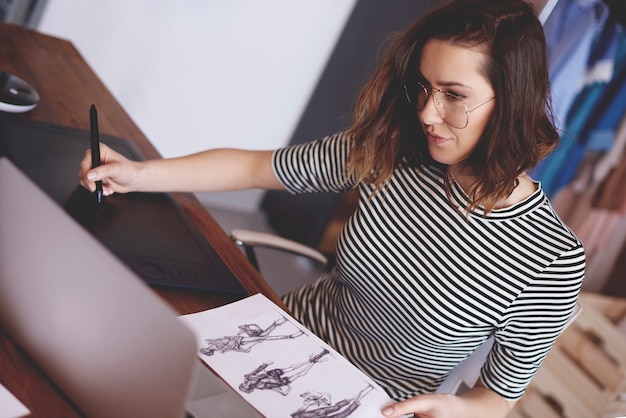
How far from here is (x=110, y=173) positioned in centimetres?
114

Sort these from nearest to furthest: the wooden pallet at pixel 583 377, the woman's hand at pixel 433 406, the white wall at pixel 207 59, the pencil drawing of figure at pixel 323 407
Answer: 1. the pencil drawing of figure at pixel 323 407
2. the woman's hand at pixel 433 406
3. the wooden pallet at pixel 583 377
4. the white wall at pixel 207 59

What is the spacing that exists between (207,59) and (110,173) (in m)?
1.95

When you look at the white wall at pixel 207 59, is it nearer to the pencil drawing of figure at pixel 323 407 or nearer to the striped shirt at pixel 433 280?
the striped shirt at pixel 433 280

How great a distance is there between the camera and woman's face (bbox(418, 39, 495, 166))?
3.49ft

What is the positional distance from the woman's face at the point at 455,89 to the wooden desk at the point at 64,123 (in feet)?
1.29

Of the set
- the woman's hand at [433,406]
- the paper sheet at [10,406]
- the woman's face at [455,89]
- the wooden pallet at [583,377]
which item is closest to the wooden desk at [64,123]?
the paper sheet at [10,406]

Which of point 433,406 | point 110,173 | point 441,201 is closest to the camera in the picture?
point 433,406

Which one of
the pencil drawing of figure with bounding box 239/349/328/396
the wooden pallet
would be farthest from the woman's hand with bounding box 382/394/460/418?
the wooden pallet

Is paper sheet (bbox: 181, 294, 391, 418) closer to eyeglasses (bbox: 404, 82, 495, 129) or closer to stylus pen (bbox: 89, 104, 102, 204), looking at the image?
stylus pen (bbox: 89, 104, 102, 204)

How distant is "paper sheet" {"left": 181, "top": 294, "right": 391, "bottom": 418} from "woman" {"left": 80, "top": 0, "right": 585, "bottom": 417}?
10 centimetres

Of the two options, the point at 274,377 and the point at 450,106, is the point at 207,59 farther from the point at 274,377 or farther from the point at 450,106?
the point at 274,377

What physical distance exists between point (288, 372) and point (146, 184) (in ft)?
1.66

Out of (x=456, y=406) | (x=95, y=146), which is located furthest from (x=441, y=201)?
(x=95, y=146)

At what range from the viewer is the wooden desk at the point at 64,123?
0.74 meters
